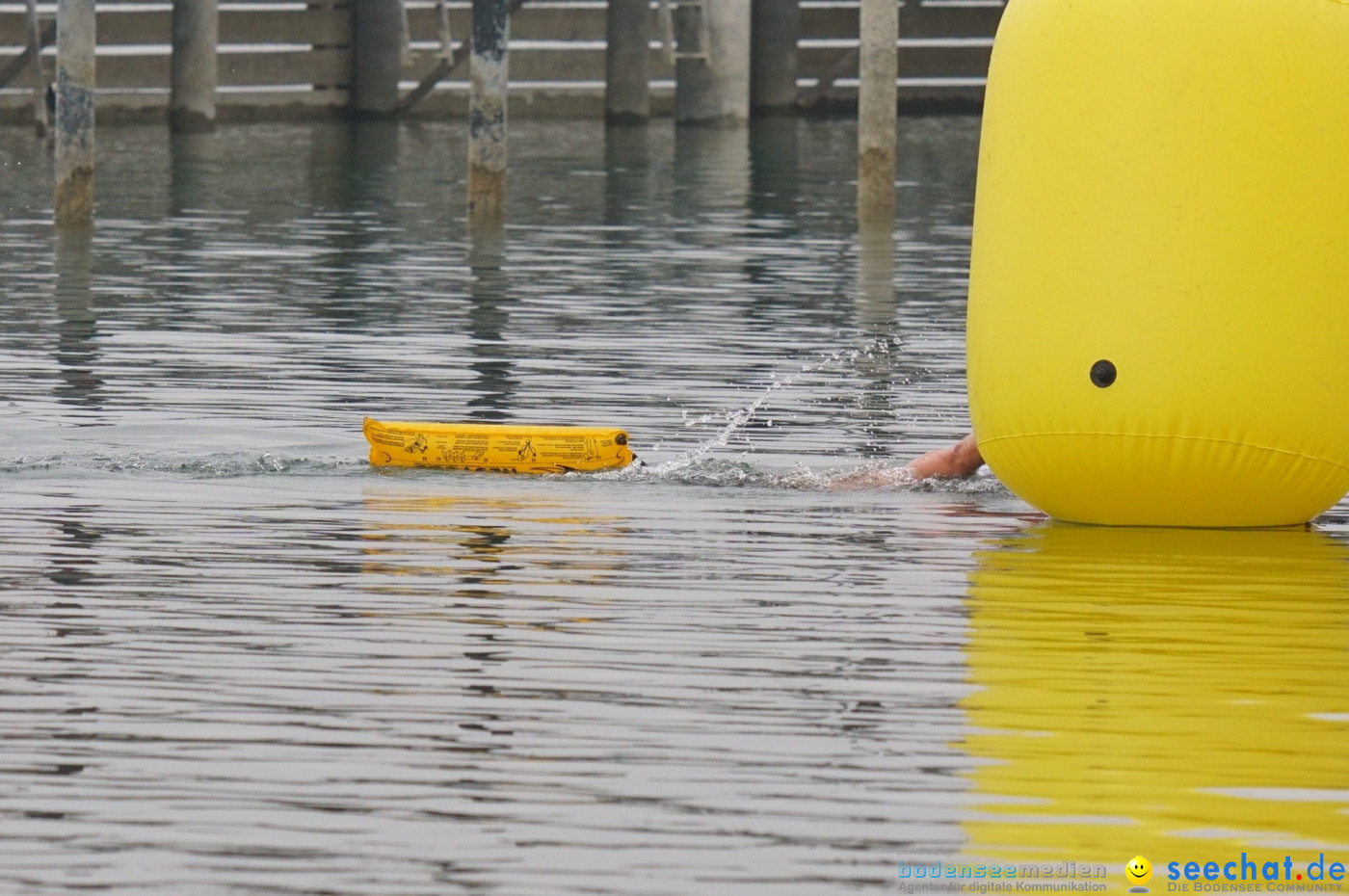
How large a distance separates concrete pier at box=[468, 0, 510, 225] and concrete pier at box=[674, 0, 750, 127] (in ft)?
41.2

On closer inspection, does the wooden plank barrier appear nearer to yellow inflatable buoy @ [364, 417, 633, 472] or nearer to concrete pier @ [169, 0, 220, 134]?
concrete pier @ [169, 0, 220, 134]

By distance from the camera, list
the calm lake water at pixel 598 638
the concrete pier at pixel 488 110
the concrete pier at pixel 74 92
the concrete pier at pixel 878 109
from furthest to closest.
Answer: the concrete pier at pixel 878 109
the concrete pier at pixel 488 110
the concrete pier at pixel 74 92
the calm lake water at pixel 598 638

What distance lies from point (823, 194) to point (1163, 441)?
1559 centimetres

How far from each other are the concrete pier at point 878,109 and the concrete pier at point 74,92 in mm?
4995

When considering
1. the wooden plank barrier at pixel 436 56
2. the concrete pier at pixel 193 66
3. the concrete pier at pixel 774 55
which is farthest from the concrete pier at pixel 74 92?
the concrete pier at pixel 774 55

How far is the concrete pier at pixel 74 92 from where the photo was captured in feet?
56.7

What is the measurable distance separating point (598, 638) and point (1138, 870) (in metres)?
2.02

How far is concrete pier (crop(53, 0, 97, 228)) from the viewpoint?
56.7ft

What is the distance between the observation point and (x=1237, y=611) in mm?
7090

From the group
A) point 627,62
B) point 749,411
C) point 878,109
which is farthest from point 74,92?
point 627,62

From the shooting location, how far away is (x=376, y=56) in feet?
109

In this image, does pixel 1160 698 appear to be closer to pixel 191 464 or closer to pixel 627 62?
pixel 191 464

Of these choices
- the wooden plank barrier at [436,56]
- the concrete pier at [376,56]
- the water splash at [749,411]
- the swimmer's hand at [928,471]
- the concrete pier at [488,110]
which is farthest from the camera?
the concrete pier at [376,56]

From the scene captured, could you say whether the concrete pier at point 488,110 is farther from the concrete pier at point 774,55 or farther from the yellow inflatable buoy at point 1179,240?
the concrete pier at point 774,55
